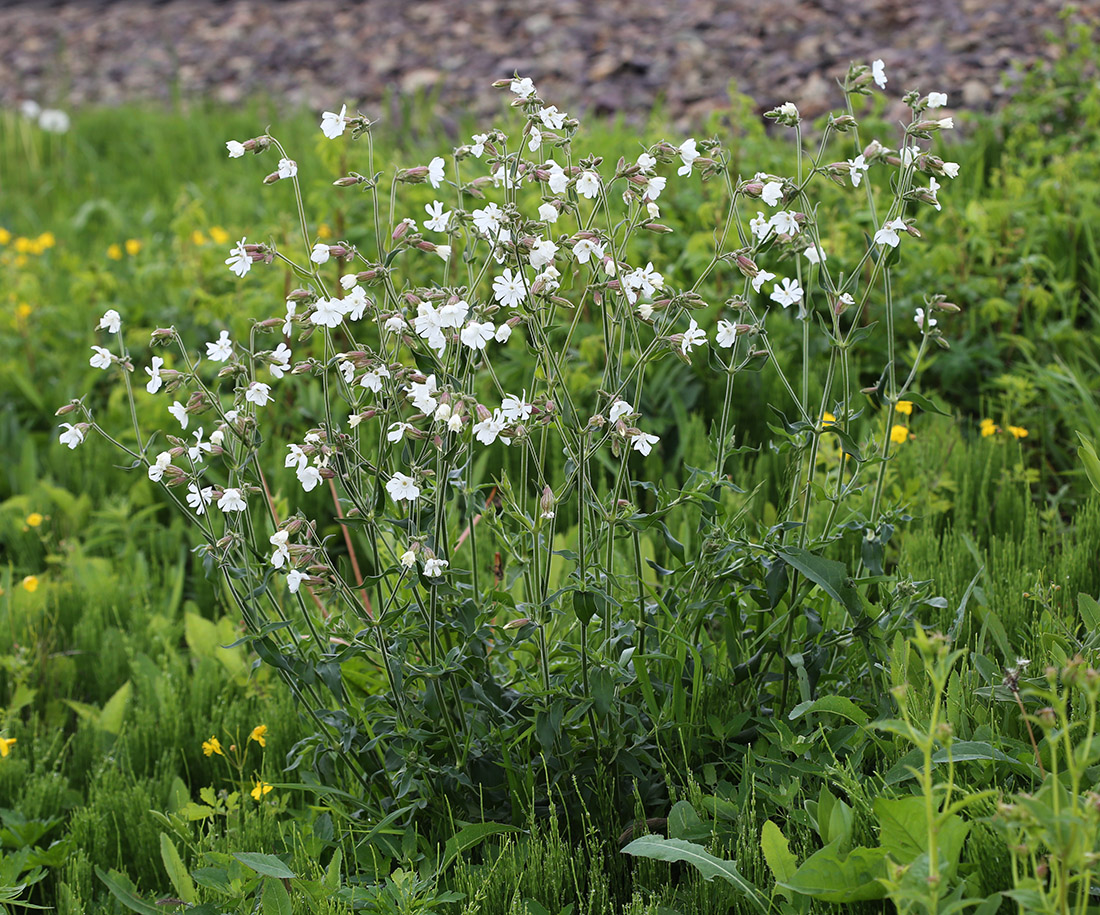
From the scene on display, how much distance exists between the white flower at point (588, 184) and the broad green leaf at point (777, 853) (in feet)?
2.78

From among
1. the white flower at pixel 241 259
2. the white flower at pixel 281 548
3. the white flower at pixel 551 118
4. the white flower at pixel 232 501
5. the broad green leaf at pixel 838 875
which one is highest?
the white flower at pixel 551 118

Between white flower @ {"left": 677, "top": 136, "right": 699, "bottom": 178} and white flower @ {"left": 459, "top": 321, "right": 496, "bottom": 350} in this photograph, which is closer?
white flower @ {"left": 459, "top": 321, "right": 496, "bottom": 350}

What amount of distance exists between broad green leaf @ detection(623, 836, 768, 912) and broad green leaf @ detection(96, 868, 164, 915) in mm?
750

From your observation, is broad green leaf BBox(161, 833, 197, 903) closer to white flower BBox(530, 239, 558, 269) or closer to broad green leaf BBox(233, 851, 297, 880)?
broad green leaf BBox(233, 851, 297, 880)

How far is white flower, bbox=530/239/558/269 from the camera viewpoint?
1351 mm

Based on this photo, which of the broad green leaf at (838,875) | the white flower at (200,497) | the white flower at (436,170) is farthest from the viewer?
the white flower at (200,497)

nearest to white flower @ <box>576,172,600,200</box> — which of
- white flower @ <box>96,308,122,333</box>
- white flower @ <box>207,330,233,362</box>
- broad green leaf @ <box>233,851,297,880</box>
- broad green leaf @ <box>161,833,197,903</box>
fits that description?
white flower @ <box>207,330,233,362</box>

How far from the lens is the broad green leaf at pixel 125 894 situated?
1.57m

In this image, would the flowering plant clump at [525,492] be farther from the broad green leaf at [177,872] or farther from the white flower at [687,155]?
the broad green leaf at [177,872]

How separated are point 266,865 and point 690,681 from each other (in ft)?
2.29

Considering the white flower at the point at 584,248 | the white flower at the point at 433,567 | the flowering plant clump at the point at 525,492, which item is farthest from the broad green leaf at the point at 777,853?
the white flower at the point at 584,248

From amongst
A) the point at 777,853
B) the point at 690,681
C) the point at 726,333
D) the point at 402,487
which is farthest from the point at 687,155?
the point at 777,853

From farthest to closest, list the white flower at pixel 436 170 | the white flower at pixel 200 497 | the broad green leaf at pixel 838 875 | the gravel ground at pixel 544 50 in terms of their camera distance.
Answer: the gravel ground at pixel 544 50 → the white flower at pixel 200 497 → the white flower at pixel 436 170 → the broad green leaf at pixel 838 875

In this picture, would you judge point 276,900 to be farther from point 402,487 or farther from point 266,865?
point 402,487
